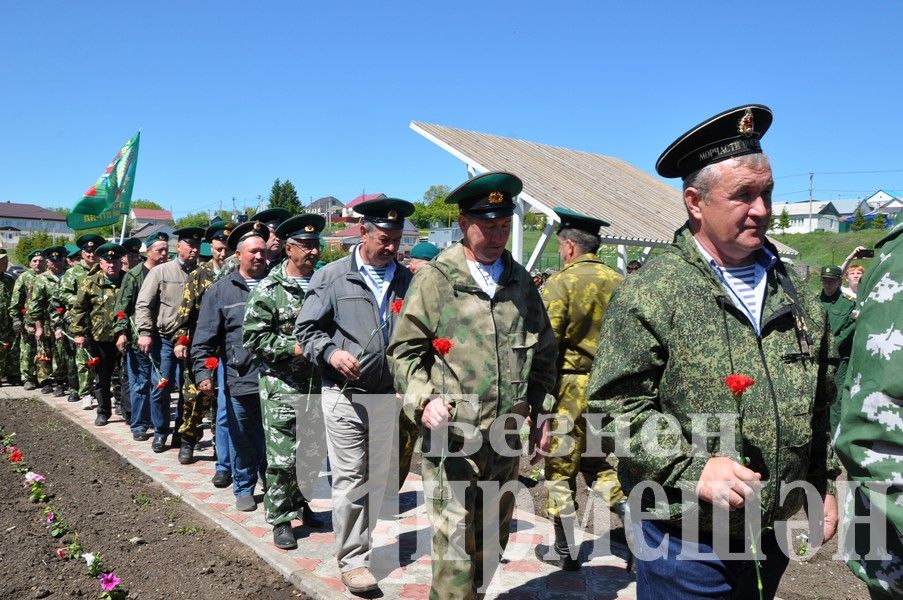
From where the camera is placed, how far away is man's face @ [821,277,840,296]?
9.06 m

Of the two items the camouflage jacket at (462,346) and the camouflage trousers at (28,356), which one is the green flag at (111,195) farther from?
the camouflage jacket at (462,346)

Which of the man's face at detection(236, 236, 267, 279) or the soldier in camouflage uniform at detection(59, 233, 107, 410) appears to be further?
the soldier in camouflage uniform at detection(59, 233, 107, 410)

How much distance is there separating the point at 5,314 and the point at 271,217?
870cm

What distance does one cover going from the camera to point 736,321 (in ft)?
7.47

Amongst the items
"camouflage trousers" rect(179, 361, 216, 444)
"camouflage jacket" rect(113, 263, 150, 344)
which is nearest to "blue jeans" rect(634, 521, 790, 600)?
"camouflage trousers" rect(179, 361, 216, 444)

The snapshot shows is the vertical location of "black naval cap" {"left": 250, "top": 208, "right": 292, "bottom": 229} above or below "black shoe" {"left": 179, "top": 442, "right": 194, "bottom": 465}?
above

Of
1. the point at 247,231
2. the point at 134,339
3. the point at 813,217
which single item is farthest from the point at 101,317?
the point at 813,217

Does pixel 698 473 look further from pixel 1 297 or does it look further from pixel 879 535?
pixel 1 297

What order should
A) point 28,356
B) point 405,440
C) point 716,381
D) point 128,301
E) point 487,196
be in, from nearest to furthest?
point 716,381 < point 487,196 < point 405,440 < point 128,301 < point 28,356

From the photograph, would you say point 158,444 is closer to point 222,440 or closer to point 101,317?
point 222,440

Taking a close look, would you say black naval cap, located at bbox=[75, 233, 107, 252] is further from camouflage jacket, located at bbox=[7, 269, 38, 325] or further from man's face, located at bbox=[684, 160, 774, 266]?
man's face, located at bbox=[684, 160, 774, 266]

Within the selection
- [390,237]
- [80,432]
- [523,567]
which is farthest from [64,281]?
[523,567]

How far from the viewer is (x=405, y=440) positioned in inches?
205

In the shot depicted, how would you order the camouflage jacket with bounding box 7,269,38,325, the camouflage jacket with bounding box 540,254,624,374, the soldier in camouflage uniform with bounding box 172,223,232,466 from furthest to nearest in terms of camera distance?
the camouflage jacket with bounding box 7,269,38,325, the soldier in camouflage uniform with bounding box 172,223,232,466, the camouflage jacket with bounding box 540,254,624,374
